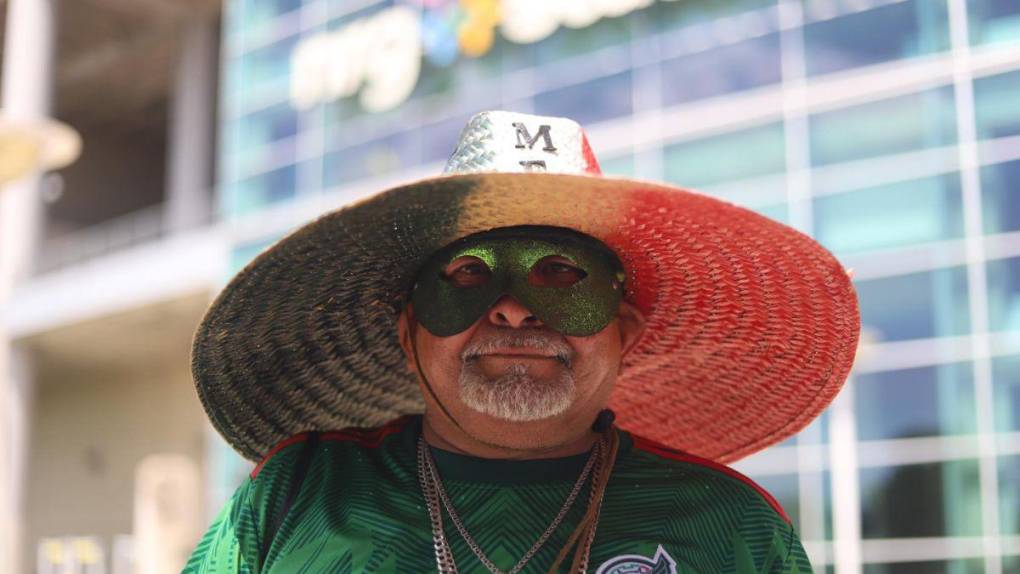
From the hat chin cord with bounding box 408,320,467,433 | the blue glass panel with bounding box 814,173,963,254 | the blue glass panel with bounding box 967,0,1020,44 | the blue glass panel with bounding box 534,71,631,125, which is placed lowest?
the hat chin cord with bounding box 408,320,467,433

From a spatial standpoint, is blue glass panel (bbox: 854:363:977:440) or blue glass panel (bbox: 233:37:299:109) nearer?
blue glass panel (bbox: 854:363:977:440)

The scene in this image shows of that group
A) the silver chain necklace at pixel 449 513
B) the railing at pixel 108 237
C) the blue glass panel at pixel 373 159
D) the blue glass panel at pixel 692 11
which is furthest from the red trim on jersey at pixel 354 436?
the railing at pixel 108 237

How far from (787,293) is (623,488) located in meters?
0.51

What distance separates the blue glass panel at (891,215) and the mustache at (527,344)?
388 inches

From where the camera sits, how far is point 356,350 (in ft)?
9.04

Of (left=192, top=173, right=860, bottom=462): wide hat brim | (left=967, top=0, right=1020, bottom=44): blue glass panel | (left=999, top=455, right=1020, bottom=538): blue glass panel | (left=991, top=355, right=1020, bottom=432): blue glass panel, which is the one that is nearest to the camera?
(left=192, top=173, right=860, bottom=462): wide hat brim

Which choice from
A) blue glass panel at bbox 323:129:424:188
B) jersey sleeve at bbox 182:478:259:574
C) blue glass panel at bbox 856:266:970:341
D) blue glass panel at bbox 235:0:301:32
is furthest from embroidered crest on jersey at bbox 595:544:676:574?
blue glass panel at bbox 235:0:301:32

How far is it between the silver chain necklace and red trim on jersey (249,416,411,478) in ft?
0.44

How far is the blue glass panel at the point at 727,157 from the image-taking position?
42.0 feet

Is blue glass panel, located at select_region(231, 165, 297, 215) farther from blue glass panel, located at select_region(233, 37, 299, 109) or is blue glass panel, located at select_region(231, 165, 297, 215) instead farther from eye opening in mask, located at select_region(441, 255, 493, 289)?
eye opening in mask, located at select_region(441, 255, 493, 289)

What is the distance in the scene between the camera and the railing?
80.8ft

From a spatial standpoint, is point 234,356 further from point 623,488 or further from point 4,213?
point 4,213

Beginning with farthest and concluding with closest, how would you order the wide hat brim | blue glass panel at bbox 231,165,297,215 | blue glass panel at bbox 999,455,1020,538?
blue glass panel at bbox 231,165,297,215 → blue glass panel at bbox 999,455,1020,538 → the wide hat brim

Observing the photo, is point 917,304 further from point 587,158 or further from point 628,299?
point 587,158
